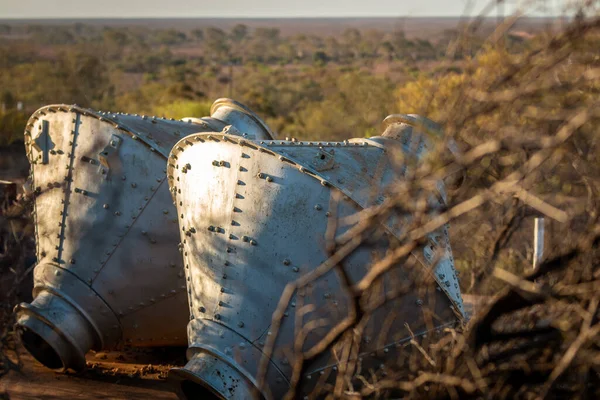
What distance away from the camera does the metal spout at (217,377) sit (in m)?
5.04

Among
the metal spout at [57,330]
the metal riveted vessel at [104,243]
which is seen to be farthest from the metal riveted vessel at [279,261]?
the metal spout at [57,330]

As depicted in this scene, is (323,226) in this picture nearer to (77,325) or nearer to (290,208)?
(290,208)

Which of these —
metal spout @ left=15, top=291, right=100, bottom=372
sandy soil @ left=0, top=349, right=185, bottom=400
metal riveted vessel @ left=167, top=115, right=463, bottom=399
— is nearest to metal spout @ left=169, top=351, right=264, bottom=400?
metal riveted vessel @ left=167, top=115, right=463, bottom=399

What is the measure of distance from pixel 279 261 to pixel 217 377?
30.6 inches

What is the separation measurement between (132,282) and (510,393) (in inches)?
139

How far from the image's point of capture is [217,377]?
508 centimetres

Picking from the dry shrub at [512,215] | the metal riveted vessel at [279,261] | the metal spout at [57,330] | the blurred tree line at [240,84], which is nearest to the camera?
the dry shrub at [512,215]

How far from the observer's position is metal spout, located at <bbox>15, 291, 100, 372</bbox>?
656cm

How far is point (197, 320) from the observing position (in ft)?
18.0

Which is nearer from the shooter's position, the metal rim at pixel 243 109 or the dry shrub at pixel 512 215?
the dry shrub at pixel 512 215

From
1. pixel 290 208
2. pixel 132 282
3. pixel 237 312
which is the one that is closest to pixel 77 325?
pixel 132 282

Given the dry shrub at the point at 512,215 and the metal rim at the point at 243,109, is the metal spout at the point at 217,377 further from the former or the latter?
the metal rim at the point at 243,109

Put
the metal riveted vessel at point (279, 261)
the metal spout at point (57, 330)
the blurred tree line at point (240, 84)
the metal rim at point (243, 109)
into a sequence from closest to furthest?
the metal riveted vessel at point (279, 261), the metal spout at point (57, 330), the metal rim at point (243, 109), the blurred tree line at point (240, 84)

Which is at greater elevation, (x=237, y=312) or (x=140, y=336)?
(x=140, y=336)
